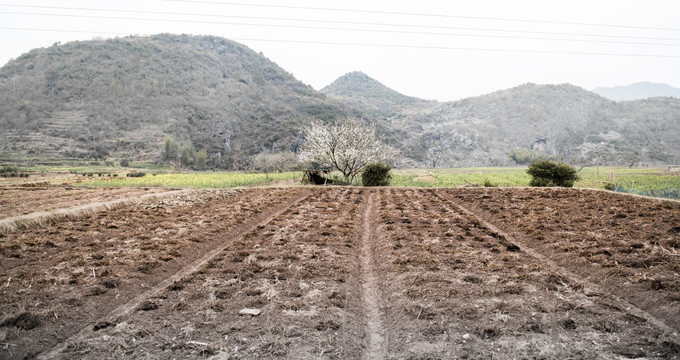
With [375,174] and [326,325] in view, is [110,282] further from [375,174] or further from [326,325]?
[375,174]

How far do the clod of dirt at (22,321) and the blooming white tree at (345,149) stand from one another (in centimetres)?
2642

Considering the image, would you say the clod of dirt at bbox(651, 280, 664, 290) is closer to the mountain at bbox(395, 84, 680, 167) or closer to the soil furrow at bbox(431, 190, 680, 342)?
the soil furrow at bbox(431, 190, 680, 342)

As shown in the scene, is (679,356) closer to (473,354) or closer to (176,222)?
(473,354)

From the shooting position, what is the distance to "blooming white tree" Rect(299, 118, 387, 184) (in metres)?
31.2

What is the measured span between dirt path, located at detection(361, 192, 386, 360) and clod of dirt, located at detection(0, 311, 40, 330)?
4.72m

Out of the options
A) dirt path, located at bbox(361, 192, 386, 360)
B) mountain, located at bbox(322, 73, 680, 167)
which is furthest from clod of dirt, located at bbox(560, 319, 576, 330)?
mountain, located at bbox(322, 73, 680, 167)

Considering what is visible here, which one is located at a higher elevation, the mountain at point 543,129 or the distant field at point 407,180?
the mountain at point 543,129

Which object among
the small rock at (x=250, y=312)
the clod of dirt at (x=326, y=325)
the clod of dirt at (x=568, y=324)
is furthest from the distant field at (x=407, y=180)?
the small rock at (x=250, y=312)

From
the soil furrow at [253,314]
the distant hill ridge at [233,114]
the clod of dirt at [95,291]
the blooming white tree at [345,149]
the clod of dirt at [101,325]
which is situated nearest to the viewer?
the soil furrow at [253,314]

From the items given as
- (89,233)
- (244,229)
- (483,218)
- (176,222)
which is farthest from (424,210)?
(89,233)

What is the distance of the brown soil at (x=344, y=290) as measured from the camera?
14.6 ft

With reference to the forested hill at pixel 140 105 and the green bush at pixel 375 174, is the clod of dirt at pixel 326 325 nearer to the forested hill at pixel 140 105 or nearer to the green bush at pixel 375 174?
the green bush at pixel 375 174

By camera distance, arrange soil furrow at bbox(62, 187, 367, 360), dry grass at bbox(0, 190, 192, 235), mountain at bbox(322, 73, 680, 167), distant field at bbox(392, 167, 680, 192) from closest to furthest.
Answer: soil furrow at bbox(62, 187, 367, 360) → dry grass at bbox(0, 190, 192, 235) → distant field at bbox(392, 167, 680, 192) → mountain at bbox(322, 73, 680, 167)

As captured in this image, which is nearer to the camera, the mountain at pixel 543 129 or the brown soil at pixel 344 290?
the brown soil at pixel 344 290
